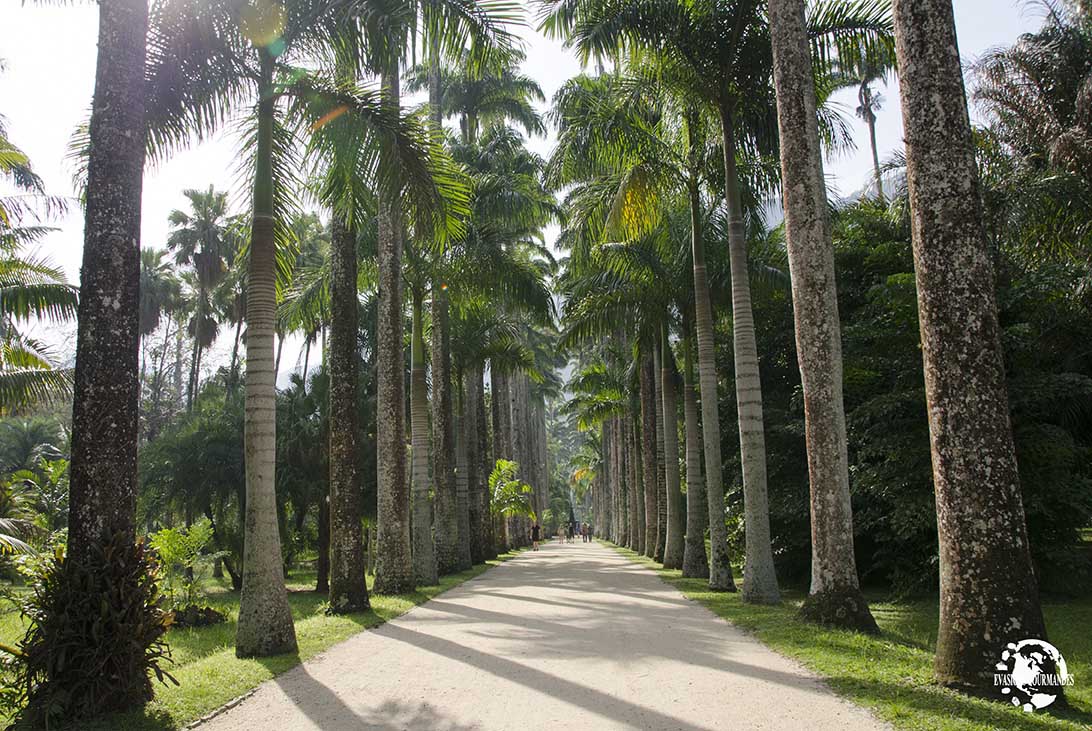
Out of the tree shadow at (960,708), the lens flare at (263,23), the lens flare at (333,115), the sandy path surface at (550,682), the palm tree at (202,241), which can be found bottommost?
the sandy path surface at (550,682)

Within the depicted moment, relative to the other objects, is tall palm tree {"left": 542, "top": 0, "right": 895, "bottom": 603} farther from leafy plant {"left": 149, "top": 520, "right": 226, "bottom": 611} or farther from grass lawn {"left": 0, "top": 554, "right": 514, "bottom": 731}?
leafy plant {"left": 149, "top": 520, "right": 226, "bottom": 611}

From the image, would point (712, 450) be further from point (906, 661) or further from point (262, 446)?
point (262, 446)

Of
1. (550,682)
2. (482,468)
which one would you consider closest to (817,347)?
(550,682)

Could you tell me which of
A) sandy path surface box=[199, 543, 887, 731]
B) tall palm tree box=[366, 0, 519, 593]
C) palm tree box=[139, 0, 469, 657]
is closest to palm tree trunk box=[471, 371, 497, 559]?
tall palm tree box=[366, 0, 519, 593]

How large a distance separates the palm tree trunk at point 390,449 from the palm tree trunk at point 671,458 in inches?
339

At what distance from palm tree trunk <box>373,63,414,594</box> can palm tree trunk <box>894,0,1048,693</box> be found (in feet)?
36.8

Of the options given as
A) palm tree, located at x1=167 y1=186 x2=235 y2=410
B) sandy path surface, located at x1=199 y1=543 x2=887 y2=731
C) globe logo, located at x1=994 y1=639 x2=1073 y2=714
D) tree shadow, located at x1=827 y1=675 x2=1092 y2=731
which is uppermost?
palm tree, located at x1=167 y1=186 x2=235 y2=410

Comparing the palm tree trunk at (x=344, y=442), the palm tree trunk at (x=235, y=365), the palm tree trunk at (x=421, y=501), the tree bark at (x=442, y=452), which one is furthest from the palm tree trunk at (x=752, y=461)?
the palm tree trunk at (x=235, y=365)

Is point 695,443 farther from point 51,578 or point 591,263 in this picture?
point 51,578

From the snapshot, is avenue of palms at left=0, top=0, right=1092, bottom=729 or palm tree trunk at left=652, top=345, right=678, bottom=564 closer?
avenue of palms at left=0, top=0, right=1092, bottom=729

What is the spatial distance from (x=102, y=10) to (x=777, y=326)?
1613 cm

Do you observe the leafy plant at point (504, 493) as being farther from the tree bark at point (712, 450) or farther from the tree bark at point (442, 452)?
the tree bark at point (712, 450)

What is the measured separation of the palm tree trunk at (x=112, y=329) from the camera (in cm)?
615

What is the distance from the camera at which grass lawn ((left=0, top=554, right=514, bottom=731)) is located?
6.04m
